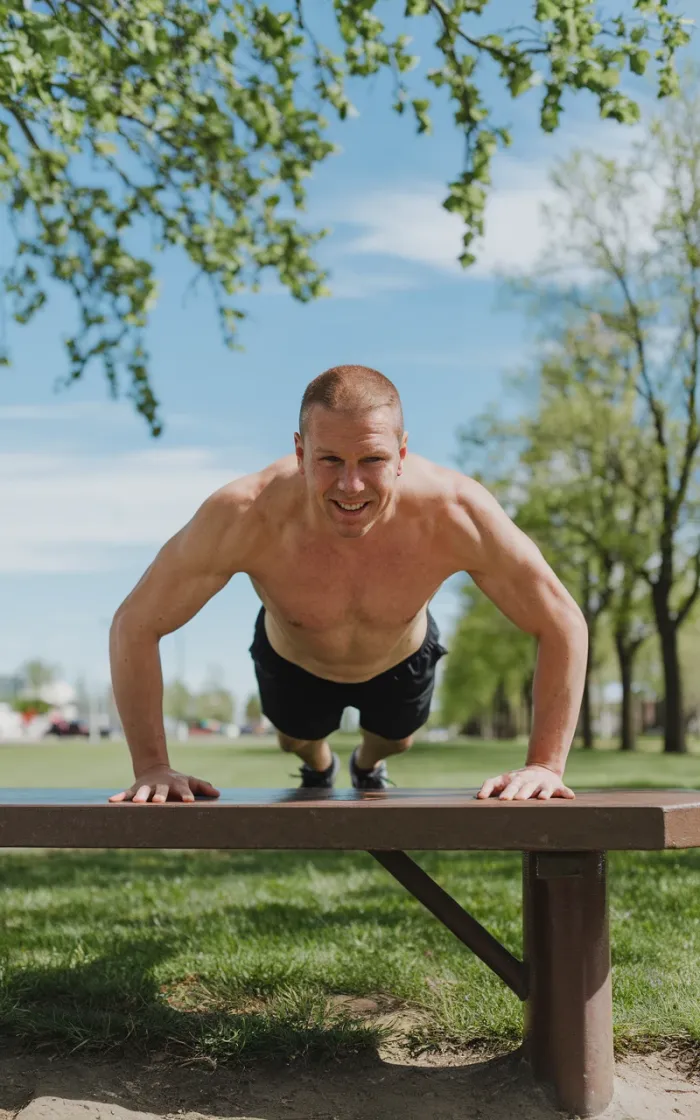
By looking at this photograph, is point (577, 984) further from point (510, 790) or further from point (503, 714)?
point (503, 714)

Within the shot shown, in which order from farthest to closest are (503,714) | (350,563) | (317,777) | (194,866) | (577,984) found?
(503,714) < (194,866) < (317,777) < (350,563) < (577,984)

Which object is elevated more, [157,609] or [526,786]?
[157,609]

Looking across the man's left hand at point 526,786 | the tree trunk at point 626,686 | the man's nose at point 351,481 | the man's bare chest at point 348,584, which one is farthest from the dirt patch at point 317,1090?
the tree trunk at point 626,686

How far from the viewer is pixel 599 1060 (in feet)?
9.53

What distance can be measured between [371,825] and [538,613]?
995 mm

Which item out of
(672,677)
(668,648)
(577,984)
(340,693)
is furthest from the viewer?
(668,648)

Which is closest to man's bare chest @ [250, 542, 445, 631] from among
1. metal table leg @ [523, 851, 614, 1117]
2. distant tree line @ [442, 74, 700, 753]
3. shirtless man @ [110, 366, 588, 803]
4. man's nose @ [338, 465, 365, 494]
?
shirtless man @ [110, 366, 588, 803]

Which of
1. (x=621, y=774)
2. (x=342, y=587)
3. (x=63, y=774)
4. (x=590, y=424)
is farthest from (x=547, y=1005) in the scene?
(x=590, y=424)

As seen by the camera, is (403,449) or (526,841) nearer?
(526,841)

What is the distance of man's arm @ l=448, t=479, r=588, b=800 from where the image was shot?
3184 millimetres

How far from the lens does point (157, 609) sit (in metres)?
3.39

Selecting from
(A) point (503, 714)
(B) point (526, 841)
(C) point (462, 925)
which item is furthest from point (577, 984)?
(A) point (503, 714)

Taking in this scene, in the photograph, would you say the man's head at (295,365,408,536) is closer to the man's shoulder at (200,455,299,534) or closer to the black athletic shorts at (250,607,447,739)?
the man's shoulder at (200,455,299,534)

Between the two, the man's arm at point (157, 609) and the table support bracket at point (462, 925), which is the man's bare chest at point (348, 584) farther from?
the table support bracket at point (462, 925)
